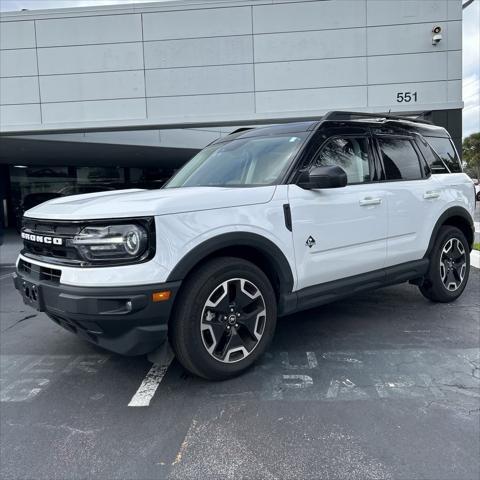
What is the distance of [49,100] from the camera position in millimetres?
14180

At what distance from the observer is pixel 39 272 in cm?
326

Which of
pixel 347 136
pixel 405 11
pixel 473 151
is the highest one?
pixel 405 11

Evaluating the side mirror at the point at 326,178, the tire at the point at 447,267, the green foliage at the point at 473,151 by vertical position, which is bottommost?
the tire at the point at 447,267

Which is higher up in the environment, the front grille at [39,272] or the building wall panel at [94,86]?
the building wall panel at [94,86]

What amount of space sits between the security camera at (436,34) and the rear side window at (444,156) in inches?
362

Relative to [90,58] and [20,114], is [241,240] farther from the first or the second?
[20,114]

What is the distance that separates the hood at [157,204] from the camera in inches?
114

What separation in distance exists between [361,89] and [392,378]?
11792 mm

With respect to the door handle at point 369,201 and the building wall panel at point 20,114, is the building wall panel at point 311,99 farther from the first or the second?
the door handle at point 369,201

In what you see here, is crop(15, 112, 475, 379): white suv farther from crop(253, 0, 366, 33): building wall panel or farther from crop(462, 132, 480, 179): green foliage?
crop(462, 132, 480, 179): green foliage

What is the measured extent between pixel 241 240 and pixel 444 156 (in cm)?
324

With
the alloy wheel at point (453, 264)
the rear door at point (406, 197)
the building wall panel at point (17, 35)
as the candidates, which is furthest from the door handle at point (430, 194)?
the building wall panel at point (17, 35)

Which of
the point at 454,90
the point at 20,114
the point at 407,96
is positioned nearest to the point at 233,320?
the point at 407,96

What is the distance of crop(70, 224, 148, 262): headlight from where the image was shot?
113 inches
